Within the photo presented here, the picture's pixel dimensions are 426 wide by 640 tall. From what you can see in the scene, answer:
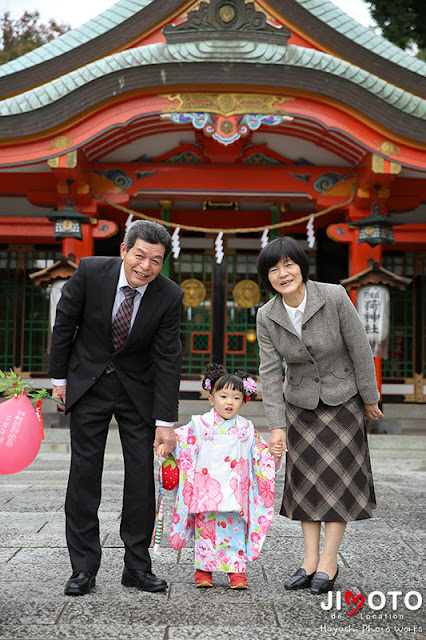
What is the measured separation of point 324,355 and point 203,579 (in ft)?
4.06

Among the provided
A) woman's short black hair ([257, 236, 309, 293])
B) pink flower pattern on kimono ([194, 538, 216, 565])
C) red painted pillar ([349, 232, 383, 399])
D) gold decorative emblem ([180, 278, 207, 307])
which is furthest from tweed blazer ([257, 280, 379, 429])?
gold decorative emblem ([180, 278, 207, 307])

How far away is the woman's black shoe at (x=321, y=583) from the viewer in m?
2.97

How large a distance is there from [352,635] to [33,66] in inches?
365

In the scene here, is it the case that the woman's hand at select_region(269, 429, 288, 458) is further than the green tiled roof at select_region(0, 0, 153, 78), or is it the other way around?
the green tiled roof at select_region(0, 0, 153, 78)

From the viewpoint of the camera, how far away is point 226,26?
828 cm

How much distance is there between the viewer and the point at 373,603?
288 centimetres

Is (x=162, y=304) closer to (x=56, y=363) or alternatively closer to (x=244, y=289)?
(x=56, y=363)

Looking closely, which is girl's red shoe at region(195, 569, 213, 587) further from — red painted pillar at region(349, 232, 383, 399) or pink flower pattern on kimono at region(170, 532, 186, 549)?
red painted pillar at region(349, 232, 383, 399)

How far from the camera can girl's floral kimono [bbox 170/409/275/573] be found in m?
3.16

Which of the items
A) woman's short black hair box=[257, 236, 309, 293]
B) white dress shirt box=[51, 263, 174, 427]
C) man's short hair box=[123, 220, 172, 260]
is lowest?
white dress shirt box=[51, 263, 174, 427]

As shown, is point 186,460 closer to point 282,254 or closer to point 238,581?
point 238,581

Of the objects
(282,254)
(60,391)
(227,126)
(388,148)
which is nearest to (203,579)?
(60,391)

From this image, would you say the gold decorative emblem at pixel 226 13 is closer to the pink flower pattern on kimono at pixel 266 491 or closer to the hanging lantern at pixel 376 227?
the hanging lantern at pixel 376 227

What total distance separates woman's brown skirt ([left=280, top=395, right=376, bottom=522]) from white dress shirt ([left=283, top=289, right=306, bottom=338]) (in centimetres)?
40
